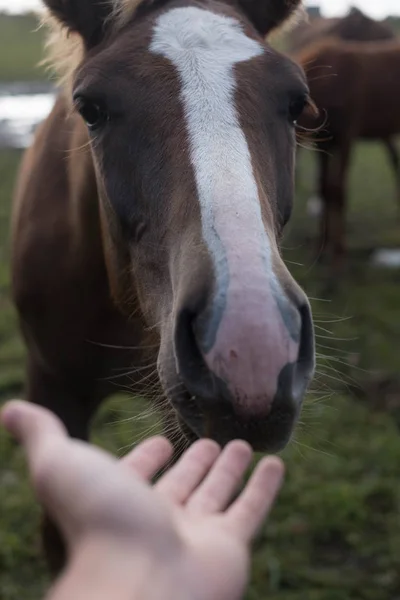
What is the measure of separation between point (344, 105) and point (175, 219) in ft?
17.8

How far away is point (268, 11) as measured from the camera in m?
2.55

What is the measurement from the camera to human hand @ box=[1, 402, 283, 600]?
86cm

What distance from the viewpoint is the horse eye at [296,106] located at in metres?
2.09

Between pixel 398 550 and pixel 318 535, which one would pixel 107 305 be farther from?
pixel 398 550

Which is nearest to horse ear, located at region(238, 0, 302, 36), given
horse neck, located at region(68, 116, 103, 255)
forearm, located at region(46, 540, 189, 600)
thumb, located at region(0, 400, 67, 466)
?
horse neck, located at region(68, 116, 103, 255)

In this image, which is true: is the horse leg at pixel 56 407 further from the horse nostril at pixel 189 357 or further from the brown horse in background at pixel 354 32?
the brown horse in background at pixel 354 32

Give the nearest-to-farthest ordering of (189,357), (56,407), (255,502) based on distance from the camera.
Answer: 1. (255,502)
2. (189,357)
3. (56,407)

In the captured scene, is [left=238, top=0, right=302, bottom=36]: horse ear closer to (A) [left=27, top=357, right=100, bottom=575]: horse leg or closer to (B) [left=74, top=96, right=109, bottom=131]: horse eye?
(B) [left=74, top=96, right=109, bottom=131]: horse eye

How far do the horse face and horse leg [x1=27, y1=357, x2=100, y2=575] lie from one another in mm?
915

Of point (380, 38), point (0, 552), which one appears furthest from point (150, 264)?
point (380, 38)

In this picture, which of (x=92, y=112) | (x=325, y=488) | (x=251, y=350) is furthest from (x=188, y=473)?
(x=325, y=488)

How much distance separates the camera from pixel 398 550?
10.7 feet

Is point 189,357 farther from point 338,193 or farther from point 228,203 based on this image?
point 338,193

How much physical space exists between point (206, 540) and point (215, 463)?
0.89 feet
